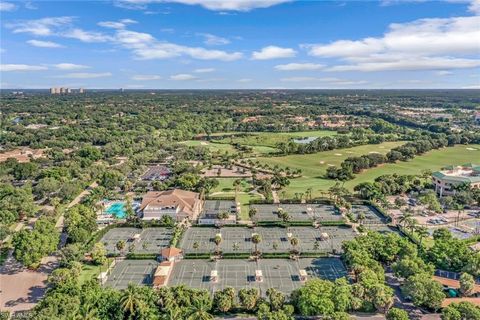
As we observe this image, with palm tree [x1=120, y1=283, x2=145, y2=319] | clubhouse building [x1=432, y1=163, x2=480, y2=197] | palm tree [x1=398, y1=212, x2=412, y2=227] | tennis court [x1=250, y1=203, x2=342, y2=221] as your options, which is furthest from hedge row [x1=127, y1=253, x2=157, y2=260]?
clubhouse building [x1=432, y1=163, x2=480, y2=197]

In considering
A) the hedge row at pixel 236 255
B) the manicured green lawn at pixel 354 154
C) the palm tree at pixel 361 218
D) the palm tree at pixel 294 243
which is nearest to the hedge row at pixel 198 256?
the hedge row at pixel 236 255

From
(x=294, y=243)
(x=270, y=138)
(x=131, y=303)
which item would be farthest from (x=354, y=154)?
(x=131, y=303)

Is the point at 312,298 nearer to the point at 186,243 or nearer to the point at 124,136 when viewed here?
the point at 186,243

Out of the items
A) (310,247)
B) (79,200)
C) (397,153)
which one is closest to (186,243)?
(310,247)

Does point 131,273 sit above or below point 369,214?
below

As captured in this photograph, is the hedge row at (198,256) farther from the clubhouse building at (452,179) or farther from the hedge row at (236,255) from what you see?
the clubhouse building at (452,179)

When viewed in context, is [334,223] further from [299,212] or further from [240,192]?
[240,192]
